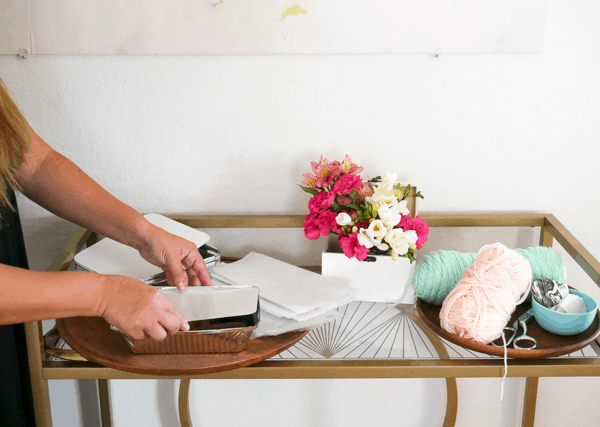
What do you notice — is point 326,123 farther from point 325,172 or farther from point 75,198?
point 75,198

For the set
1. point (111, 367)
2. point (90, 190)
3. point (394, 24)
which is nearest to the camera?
point (111, 367)

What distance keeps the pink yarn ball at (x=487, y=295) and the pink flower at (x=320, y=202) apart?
25 centimetres

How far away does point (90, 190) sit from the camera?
814 mm

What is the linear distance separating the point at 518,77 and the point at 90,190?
810 millimetres

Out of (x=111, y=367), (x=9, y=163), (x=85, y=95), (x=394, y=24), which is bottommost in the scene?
(x=111, y=367)

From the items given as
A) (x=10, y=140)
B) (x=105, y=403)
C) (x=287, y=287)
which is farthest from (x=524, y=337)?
(x=105, y=403)

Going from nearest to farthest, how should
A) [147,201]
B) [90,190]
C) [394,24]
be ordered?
[90,190]
[394,24]
[147,201]

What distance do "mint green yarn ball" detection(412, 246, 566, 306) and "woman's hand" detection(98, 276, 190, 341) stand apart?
15.7 inches

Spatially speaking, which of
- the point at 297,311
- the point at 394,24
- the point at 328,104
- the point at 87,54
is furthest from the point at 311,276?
the point at 87,54

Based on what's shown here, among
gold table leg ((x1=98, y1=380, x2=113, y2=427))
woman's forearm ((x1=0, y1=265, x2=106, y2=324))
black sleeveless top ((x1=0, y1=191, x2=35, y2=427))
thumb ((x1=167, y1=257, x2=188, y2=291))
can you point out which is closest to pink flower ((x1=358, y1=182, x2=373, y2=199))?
thumb ((x1=167, y1=257, x2=188, y2=291))

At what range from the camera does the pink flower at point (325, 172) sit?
0.91 m

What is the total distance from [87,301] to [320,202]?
1.36ft

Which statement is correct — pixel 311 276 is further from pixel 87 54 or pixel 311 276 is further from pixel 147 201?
pixel 87 54

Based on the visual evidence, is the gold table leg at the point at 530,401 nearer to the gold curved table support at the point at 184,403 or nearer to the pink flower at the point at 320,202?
the pink flower at the point at 320,202
